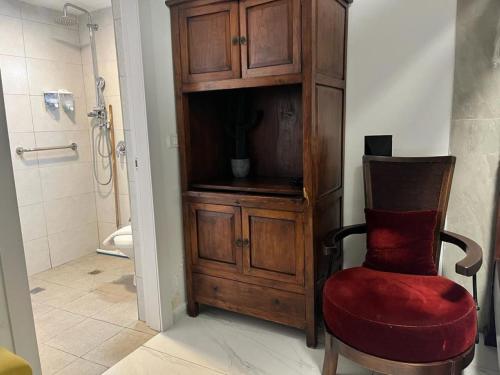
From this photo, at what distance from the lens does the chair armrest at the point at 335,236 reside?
1807mm

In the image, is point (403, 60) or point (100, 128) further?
point (100, 128)

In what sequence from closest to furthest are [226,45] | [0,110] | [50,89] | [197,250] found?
[0,110] < [226,45] < [197,250] < [50,89]

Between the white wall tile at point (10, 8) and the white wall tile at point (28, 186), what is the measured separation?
1274 millimetres

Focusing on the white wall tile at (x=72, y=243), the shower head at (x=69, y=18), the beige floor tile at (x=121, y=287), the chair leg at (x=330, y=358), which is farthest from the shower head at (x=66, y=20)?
the chair leg at (x=330, y=358)

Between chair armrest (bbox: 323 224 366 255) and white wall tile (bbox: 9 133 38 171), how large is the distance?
2659 mm

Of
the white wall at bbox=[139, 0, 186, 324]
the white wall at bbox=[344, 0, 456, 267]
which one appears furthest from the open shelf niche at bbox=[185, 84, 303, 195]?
the white wall at bbox=[344, 0, 456, 267]

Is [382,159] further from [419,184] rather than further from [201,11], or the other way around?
[201,11]

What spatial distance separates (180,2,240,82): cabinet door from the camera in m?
2.07

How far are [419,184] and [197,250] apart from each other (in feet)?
4.50

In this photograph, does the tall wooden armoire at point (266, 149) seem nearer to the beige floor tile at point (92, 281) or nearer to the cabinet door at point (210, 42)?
the cabinet door at point (210, 42)

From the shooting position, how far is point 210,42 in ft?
7.06

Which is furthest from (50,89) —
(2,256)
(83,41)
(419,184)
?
(419,184)

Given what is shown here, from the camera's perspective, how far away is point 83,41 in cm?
359

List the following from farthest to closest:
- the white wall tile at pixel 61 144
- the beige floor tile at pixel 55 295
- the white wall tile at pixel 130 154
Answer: the white wall tile at pixel 61 144, the beige floor tile at pixel 55 295, the white wall tile at pixel 130 154
